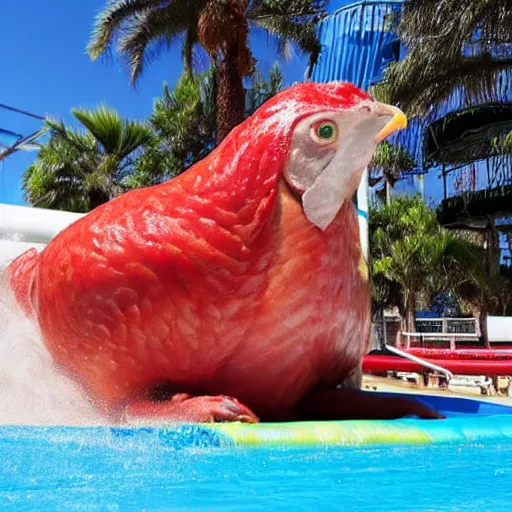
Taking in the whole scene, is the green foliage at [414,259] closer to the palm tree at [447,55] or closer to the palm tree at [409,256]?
the palm tree at [409,256]

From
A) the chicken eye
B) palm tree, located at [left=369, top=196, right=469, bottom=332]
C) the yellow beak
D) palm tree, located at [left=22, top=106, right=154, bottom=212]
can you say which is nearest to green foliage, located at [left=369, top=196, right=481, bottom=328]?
palm tree, located at [left=369, top=196, right=469, bottom=332]

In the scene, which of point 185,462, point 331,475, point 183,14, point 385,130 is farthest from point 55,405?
point 183,14

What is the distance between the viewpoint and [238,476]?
2432 mm

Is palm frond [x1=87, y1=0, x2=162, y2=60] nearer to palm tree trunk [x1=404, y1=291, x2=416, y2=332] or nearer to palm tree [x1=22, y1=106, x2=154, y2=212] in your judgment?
palm tree [x1=22, y1=106, x2=154, y2=212]

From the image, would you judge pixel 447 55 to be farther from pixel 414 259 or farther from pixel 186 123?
pixel 186 123

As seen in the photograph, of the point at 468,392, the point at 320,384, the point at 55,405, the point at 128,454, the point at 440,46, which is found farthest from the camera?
the point at 440,46

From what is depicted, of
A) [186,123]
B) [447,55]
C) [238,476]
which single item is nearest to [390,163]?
[186,123]

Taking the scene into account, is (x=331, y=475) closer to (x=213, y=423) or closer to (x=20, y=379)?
(x=213, y=423)

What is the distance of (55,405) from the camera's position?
11.8 feet

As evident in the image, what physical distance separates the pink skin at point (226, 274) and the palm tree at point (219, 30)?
7566mm

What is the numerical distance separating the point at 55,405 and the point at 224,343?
0.99m

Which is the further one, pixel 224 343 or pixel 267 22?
pixel 267 22

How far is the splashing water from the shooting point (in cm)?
358

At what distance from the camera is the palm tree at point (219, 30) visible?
36.3ft
